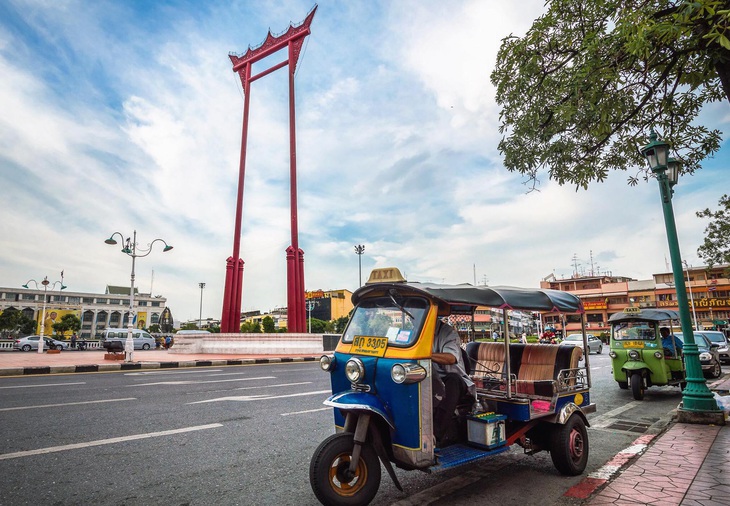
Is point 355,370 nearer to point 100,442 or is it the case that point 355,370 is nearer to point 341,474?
point 341,474

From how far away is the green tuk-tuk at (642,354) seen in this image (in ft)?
31.1

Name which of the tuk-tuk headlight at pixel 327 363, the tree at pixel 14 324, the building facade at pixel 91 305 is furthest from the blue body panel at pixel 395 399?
the building facade at pixel 91 305

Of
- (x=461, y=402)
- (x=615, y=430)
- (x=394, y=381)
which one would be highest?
(x=394, y=381)

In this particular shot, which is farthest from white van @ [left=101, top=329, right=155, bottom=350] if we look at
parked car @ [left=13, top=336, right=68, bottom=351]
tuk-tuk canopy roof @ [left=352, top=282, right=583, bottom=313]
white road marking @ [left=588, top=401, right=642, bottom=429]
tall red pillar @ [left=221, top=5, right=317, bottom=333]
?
tuk-tuk canopy roof @ [left=352, top=282, right=583, bottom=313]

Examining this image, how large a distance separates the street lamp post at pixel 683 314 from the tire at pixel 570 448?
3.33 m

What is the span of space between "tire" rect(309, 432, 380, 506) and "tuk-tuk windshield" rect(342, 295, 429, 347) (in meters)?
0.95

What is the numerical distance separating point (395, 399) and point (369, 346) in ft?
1.92

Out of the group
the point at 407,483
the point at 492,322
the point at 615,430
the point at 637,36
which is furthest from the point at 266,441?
the point at 637,36

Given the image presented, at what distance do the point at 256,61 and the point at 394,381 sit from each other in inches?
1354

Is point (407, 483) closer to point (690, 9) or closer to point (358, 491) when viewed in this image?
point (358, 491)

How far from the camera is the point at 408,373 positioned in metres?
3.39

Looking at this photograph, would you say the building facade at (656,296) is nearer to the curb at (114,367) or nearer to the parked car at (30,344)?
the curb at (114,367)

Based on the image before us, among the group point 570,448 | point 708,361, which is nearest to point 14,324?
point 570,448

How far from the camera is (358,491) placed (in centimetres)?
329
